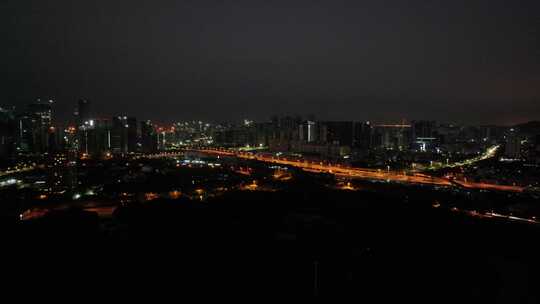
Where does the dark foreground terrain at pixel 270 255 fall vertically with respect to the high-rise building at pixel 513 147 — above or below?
below

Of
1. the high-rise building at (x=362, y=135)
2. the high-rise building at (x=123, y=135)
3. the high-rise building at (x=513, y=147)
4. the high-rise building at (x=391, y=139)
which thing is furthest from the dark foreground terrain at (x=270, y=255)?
the high-rise building at (x=391, y=139)

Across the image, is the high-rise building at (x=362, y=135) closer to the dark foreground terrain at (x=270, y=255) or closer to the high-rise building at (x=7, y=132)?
the high-rise building at (x=7, y=132)

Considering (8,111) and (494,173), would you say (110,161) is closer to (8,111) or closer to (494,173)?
(8,111)

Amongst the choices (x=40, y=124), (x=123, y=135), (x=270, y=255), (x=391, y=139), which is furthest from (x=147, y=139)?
(x=270, y=255)

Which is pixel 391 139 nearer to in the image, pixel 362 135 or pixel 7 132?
pixel 362 135

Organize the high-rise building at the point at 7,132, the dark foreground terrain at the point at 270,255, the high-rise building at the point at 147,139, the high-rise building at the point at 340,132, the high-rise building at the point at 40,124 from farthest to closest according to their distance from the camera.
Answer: the high-rise building at the point at 340,132 < the high-rise building at the point at 147,139 < the high-rise building at the point at 40,124 < the high-rise building at the point at 7,132 < the dark foreground terrain at the point at 270,255

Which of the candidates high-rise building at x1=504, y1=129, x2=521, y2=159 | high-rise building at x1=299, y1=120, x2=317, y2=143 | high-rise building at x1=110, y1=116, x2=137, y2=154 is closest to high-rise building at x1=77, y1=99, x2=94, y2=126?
high-rise building at x1=110, y1=116, x2=137, y2=154

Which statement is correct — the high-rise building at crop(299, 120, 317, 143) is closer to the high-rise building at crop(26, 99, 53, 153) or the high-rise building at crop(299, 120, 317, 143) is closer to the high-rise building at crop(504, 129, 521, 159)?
the high-rise building at crop(504, 129, 521, 159)

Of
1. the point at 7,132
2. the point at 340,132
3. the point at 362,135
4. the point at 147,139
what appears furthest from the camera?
the point at 362,135
